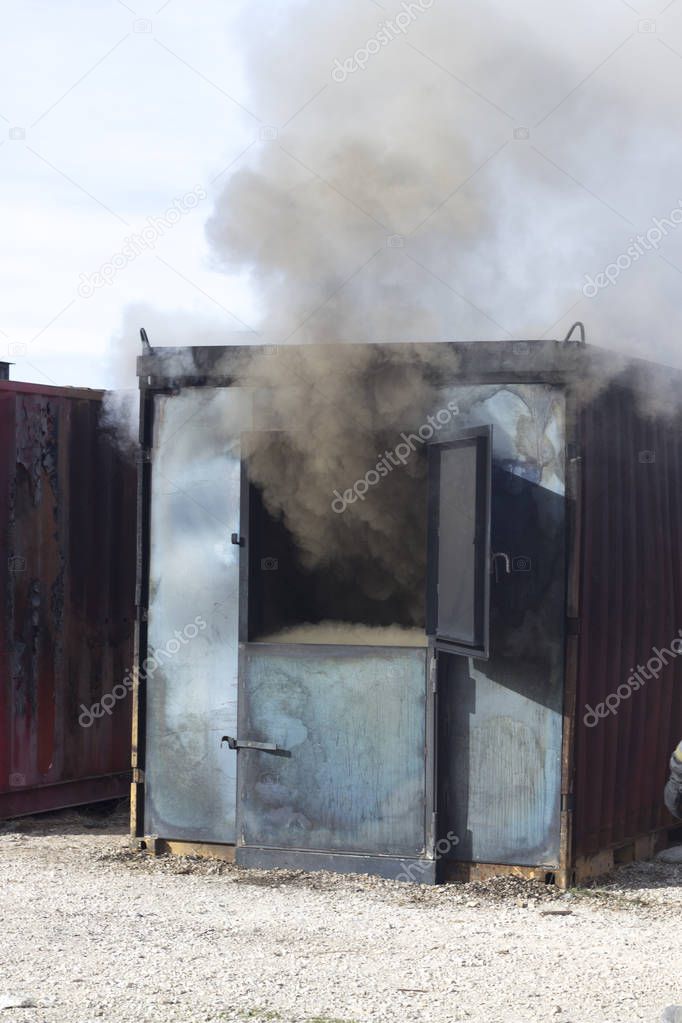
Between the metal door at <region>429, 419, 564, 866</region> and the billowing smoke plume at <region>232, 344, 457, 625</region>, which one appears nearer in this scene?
the metal door at <region>429, 419, 564, 866</region>

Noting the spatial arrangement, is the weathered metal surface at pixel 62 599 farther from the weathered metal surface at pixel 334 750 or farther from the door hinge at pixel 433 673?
the door hinge at pixel 433 673

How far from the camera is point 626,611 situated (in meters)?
7.27

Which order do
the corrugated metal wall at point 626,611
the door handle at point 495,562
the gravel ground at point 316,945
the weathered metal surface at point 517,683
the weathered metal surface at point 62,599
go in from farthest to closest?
1. the weathered metal surface at point 62,599
2. the corrugated metal wall at point 626,611
3. the weathered metal surface at point 517,683
4. the door handle at point 495,562
5. the gravel ground at point 316,945

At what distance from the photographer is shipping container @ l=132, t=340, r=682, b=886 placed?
6.78 metres

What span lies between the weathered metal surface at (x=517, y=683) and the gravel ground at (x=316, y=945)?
0.34 meters

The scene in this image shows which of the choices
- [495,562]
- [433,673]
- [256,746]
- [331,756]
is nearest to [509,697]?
[433,673]

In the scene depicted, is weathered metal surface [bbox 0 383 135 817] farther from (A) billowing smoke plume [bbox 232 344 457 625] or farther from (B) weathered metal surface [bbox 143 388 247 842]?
(A) billowing smoke plume [bbox 232 344 457 625]

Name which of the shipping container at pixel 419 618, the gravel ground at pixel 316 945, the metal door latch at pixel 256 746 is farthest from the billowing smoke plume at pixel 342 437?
the gravel ground at pixel 316 945

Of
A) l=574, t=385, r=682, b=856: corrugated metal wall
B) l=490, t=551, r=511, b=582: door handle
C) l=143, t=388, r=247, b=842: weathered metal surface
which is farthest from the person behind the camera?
l=143, t=388, r=247, b=842: weathered metal surface

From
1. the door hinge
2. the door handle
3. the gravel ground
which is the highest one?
the door handle

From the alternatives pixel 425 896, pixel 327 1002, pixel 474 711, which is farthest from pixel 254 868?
pixel 327 1002

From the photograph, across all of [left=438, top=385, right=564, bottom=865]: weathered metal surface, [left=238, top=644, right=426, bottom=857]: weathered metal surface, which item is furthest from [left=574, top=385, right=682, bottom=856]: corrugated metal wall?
[left=238, top=644, right=426, bottom=857]: weathered metal surface

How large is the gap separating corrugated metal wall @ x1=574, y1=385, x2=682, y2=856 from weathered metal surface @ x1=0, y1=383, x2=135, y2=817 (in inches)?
146

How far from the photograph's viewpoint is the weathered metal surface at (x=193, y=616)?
7.28m
